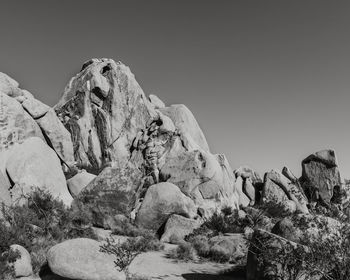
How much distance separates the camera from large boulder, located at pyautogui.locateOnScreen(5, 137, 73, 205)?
69.8ft

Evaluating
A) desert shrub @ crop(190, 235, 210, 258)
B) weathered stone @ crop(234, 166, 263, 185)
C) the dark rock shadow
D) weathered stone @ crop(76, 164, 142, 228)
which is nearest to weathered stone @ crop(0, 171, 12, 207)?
weathered stone @ crop(76, 164, 142, 228)

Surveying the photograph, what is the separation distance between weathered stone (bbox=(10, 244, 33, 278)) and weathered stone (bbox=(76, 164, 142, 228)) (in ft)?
28.3

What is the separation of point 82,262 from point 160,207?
35.0ft

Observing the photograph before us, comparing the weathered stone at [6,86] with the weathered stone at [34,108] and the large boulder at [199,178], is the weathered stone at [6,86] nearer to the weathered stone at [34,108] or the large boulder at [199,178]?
the weathered stone at [34,108]

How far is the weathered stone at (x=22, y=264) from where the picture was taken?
32.0 feet

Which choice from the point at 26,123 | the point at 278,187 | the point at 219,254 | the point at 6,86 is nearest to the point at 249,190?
the point at 278,187

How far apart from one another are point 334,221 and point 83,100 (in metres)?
32.6

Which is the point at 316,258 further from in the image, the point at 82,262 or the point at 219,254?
the point at 219,254

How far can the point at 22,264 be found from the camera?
32.7 ft

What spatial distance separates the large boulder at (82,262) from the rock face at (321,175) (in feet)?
97.0

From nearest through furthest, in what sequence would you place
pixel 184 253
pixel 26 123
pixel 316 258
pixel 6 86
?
pixel 316 258
pixel 184 253
pixel 26 123
pixel 6 86

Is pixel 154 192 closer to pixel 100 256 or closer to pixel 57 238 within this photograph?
pixel 57 238

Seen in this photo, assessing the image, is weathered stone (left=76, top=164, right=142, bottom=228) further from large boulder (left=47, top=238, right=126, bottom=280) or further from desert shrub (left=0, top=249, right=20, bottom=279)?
large boulder (left=47, top=238, right=126, bottom=280)

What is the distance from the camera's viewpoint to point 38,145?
80.9ft
